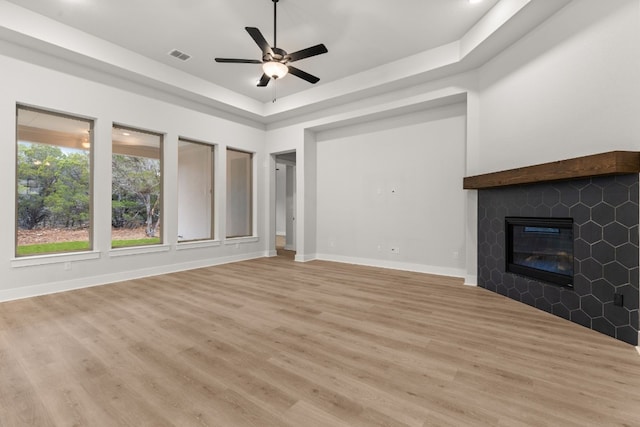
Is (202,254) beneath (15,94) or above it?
beneath

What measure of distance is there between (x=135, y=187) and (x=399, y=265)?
4.87 metres

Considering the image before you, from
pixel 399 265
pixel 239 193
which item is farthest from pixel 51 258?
pixel 399 265

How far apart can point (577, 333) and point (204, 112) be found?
635cm

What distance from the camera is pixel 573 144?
2.94 meters

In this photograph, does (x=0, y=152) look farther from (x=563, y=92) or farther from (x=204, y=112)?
(x=563, y=92)

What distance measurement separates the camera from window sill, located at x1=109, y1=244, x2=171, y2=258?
4547mm

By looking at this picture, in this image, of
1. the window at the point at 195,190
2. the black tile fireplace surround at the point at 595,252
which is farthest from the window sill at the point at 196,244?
the black tile fireplace surround at the point at 595,252

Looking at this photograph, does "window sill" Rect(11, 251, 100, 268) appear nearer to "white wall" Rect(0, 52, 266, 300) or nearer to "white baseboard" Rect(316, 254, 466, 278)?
"white wall" Rect(0, 52, 266, 300)

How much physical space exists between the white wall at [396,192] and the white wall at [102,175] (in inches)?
83.8

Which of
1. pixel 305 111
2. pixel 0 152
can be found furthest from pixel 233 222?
pixel 0 152

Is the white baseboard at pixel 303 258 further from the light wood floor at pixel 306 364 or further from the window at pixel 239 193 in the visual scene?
the light wood floor at pixel 306 364

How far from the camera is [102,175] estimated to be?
174 inches

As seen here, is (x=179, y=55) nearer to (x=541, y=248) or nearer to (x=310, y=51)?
(x=310, y=51)

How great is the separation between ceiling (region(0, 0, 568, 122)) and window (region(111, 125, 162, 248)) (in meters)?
1.00
